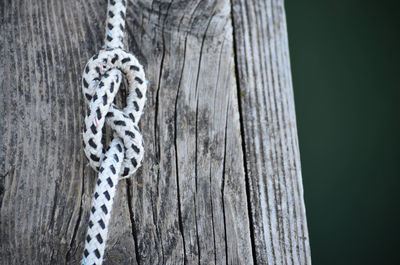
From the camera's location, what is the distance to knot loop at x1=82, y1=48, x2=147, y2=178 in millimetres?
693

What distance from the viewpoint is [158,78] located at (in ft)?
2.60

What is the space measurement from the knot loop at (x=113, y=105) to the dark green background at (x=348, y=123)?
173 cm

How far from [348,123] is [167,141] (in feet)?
6.03

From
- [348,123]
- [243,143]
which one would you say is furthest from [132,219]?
[348,123]

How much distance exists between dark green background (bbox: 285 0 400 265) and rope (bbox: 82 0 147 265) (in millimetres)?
1738

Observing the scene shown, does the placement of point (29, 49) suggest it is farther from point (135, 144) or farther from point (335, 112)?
point (335, 112)

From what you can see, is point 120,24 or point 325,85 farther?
point 325,85

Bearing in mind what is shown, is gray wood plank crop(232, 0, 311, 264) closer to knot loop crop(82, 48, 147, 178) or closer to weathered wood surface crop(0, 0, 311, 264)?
weathered wood surface crop(0, 0, 311, 264)

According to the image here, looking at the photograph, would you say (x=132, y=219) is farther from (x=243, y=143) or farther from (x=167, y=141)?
(x=243, y=143)

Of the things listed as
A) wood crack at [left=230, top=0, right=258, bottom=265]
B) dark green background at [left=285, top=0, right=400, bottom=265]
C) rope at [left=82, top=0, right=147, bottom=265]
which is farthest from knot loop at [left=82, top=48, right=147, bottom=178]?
dark green background at [left=285, top=0, right=400, bottom=265]

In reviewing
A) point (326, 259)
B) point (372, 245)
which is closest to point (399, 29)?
point (372, 245)

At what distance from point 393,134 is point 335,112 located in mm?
443

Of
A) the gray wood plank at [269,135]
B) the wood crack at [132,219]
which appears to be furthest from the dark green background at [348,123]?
the wood crack at [132,219]

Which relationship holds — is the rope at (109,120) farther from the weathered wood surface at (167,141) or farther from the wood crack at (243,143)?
the wood crack at (243,143)
